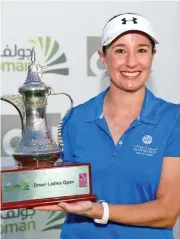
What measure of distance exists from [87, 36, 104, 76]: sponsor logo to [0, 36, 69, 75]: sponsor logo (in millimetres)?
105

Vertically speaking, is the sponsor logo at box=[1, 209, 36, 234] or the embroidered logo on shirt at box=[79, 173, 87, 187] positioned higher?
the embroidered logo on shirt at box=[79, 173, 87, 187]

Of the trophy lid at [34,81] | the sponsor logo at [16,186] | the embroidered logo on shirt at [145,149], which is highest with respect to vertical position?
the trophy lid at [34,81]

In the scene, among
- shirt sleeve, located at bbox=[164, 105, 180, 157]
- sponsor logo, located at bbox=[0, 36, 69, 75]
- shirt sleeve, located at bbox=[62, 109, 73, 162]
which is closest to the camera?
shirt sleeve, located at bbox=[164, 105, 180, 157]

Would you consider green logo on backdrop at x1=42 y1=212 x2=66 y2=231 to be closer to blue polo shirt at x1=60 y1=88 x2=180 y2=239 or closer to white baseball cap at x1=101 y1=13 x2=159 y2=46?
blue polo shirt at x1=60 y1=88 x2=180 y2=239

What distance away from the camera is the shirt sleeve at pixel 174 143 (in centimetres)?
134

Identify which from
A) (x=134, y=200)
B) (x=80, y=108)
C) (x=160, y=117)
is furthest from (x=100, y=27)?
(x=134, y=200)

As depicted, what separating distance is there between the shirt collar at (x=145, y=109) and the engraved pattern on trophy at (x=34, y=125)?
174 mm

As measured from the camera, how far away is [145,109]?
1.43 metres

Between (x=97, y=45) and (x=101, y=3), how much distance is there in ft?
0.62

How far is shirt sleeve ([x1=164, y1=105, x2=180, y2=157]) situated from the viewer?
1338 millimetres

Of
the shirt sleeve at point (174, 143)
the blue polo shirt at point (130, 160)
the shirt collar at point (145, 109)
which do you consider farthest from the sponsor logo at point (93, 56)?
the shirt sleeve at point (174, 143)

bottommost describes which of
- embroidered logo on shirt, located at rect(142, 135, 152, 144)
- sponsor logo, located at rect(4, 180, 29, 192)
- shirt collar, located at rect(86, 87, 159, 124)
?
sponsor logo, located at rect(4, 180, 29, 192)

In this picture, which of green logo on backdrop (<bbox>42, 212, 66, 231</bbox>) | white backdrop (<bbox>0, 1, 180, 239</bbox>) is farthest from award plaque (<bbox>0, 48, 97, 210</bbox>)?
green logo on backdrop (<bbox>42, 212, 66, 231</bbox>)

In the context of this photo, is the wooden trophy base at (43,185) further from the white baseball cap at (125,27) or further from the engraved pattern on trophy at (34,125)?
the white baseball cap at (125,27)
